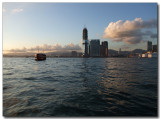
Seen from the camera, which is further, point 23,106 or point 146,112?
point 23,106

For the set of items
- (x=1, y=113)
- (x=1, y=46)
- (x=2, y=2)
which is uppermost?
(x=2, y=2)

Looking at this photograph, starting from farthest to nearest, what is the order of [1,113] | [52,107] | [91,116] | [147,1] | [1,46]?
[147,1], [1,46], [52,107], [1,113], [91,116]

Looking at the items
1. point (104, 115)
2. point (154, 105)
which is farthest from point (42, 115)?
point (154, 105)

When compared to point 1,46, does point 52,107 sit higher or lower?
lower

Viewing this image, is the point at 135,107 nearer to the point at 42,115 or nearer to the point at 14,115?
the point at 42,115

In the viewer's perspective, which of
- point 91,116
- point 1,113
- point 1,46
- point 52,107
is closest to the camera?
point 91,116

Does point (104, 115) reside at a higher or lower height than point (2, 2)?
lower

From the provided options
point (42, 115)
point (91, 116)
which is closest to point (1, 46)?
point (42, 115)

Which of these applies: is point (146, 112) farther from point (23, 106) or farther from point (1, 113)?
point (1, 113)

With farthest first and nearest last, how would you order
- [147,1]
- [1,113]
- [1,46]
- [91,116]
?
[147,1]
[1,46]
[1,113]
[91,116]
